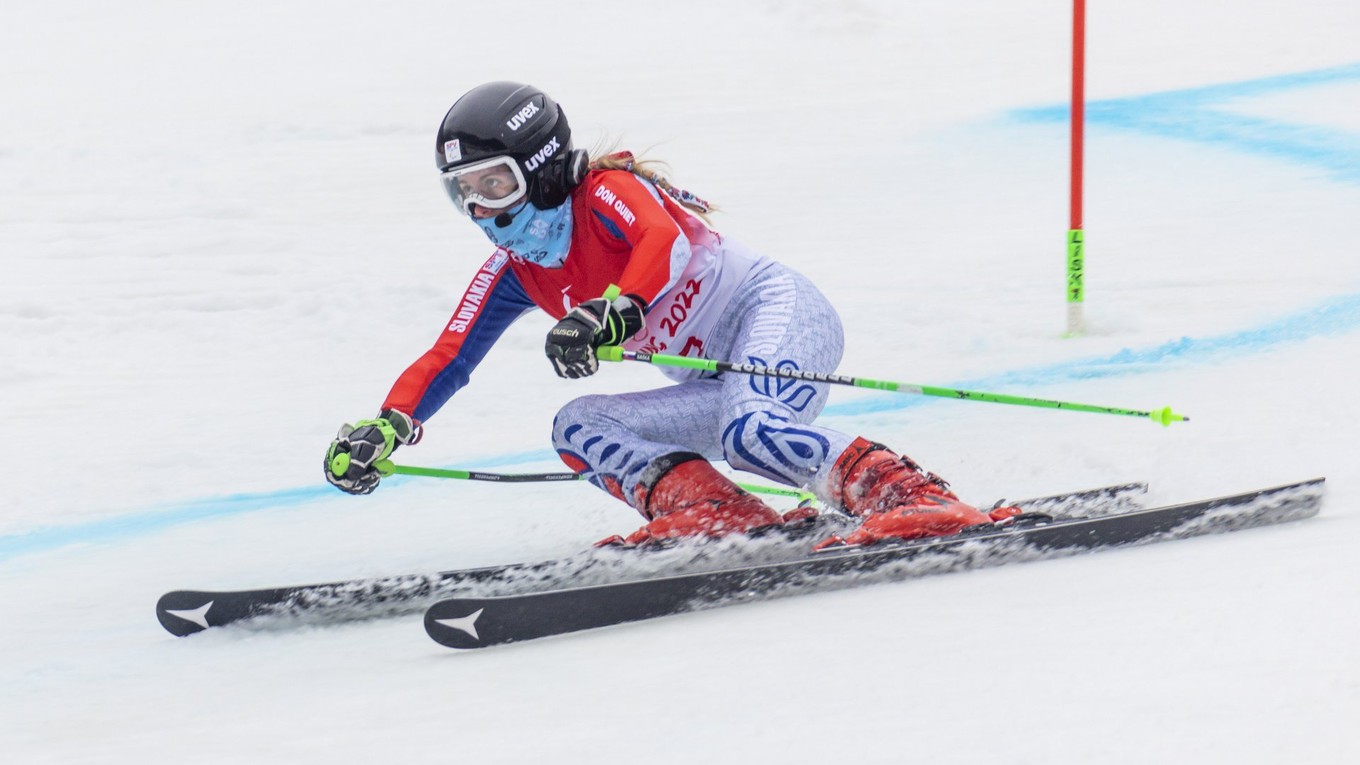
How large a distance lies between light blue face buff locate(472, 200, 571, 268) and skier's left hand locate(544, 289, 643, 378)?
27 cm

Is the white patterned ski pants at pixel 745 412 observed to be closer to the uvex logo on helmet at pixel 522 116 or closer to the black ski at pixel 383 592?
the black ski at pixel 383 592

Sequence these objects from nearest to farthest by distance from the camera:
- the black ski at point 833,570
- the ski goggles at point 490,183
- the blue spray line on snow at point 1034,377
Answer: the black ski at point 833,570 < the ski goggles at point 490,183 < the blue spray line on snow at point 1034,377

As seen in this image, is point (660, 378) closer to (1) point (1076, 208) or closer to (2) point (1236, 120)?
(1) point (1076, 208)

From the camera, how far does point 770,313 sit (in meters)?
3.64

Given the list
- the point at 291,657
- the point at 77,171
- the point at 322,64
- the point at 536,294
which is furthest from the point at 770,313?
the point at 322,64

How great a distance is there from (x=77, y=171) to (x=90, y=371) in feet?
11.9

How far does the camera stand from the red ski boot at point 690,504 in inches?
132

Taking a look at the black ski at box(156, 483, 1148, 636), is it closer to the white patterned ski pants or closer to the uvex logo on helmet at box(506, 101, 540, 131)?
the white patterned ski pants

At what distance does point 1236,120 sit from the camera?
10062 mm

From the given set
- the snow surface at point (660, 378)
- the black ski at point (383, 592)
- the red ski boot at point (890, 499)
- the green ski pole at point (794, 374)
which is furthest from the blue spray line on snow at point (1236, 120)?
the black ski at point (383, 592)

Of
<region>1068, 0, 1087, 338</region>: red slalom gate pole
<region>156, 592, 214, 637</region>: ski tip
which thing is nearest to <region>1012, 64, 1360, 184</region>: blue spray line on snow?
<region>1068, 0, 1087, 338</region>: red slalom gate pole

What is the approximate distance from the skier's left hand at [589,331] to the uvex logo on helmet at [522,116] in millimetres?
437

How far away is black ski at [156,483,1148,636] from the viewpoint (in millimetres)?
3246

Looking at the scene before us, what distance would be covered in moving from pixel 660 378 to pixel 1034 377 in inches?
59.7
